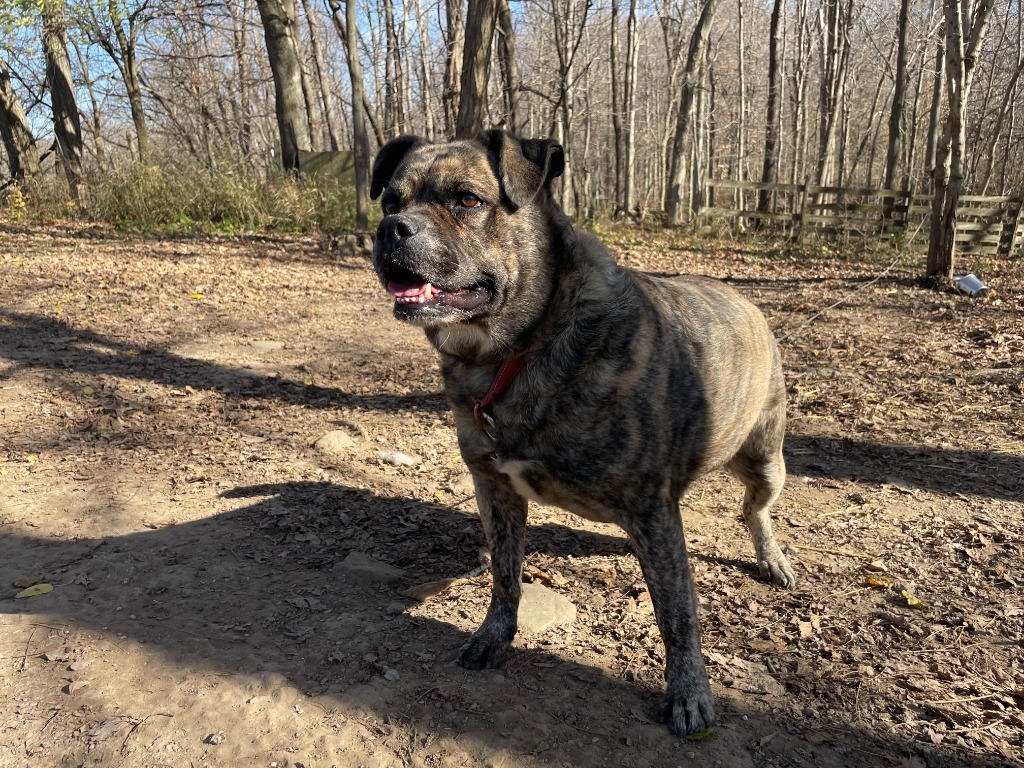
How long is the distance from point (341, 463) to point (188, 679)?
2.47 meters

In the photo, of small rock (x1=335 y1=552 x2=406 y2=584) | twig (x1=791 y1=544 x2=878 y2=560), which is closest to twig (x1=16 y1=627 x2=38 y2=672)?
small rock (x1=335 y1=552 x2=406 y2=584)

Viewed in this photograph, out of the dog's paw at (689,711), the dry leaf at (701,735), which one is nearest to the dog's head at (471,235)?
the dog's paw at (689,711)

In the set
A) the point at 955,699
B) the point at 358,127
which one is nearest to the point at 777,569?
the point at 955,699

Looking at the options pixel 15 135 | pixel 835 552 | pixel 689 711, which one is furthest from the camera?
pixel 15 135

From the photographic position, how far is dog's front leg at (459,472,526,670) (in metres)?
3.35

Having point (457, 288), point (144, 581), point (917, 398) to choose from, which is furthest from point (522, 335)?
point (917, 398)

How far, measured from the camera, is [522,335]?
3064mm

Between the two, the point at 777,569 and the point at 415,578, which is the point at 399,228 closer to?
the point at 415,578

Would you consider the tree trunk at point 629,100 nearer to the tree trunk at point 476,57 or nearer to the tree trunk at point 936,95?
the tree trunk at point 936,95

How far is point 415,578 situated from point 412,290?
6.04ft

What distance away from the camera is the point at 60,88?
18.0 metres

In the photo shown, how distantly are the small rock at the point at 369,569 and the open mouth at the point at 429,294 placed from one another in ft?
5.70

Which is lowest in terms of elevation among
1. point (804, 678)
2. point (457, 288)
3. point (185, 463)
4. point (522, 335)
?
point (804, 678)

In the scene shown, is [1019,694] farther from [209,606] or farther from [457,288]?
[209,606]
